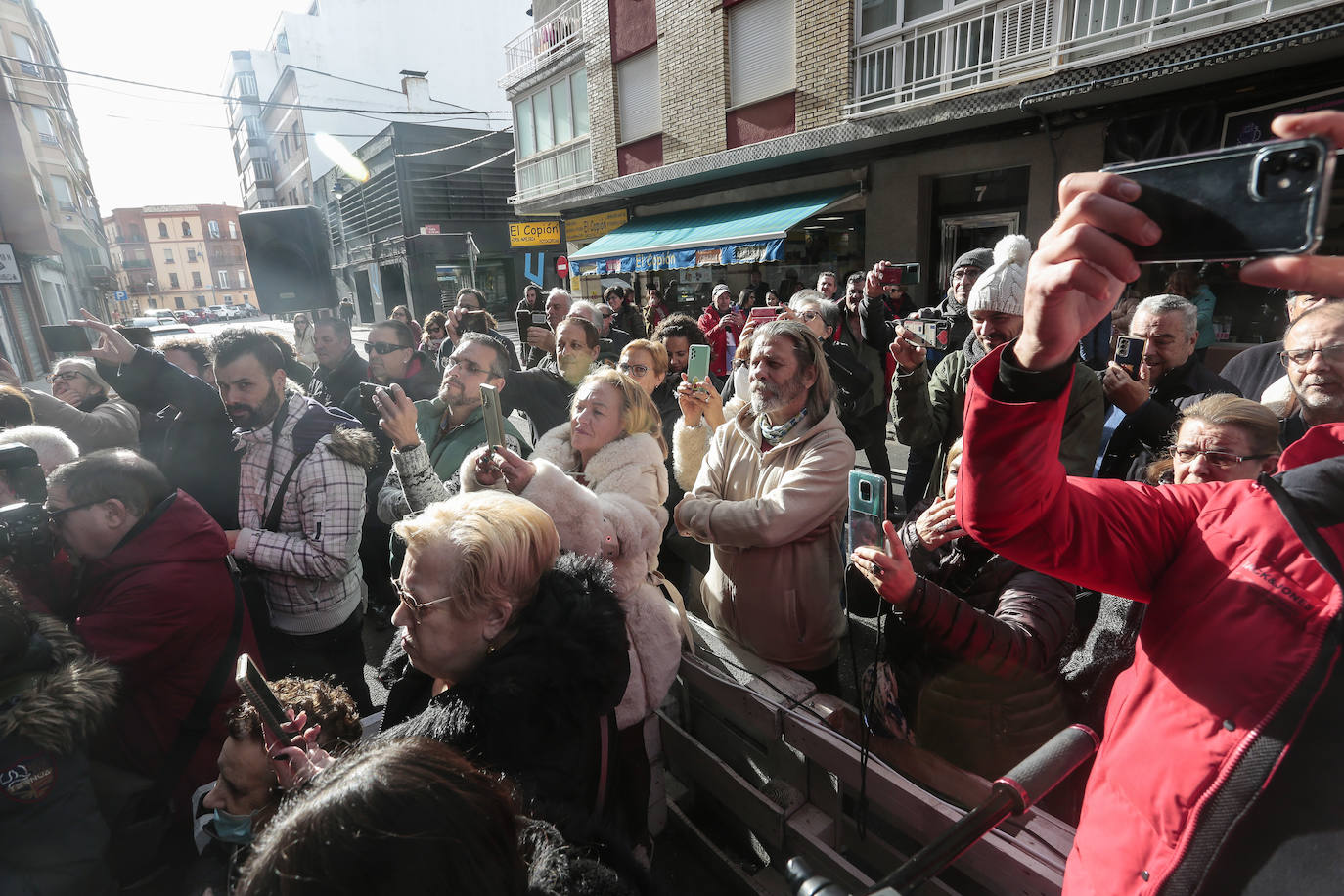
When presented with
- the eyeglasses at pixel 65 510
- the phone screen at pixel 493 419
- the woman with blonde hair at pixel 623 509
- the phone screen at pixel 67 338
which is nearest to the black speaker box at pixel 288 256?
the phone screen at pixel 67 338

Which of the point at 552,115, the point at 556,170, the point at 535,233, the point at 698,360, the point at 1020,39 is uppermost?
the point at 552,115

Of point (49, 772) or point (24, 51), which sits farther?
point (24, 51)

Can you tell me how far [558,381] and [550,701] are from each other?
301 centimetres

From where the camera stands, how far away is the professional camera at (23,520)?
70.7 inches

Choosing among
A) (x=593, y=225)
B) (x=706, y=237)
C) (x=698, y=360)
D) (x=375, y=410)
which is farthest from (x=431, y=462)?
(x=593, y=225)

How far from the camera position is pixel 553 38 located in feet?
57.0

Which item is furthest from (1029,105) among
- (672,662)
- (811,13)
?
(672,662)

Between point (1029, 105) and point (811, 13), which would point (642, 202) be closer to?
point (811, 13)

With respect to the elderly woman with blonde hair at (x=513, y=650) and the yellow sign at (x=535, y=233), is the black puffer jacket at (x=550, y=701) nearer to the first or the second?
the elderly woman with blonde hair at (x=513, y=650)

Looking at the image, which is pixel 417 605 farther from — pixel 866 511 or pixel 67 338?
pixel 67 338

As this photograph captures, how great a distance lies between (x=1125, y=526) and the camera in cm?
108

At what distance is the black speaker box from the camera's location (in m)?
7.47

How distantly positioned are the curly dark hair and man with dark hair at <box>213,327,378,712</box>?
A: 0.67m

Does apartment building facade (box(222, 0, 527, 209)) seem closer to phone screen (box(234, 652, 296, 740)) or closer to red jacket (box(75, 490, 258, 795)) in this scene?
red jacket (box(75, 490, 258, 795))
